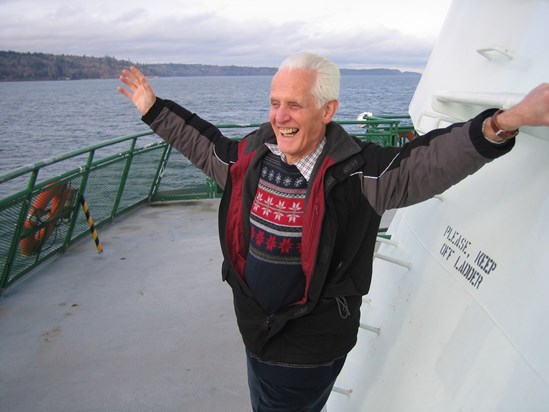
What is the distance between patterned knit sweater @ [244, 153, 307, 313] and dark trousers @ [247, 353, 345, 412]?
0.27 meters

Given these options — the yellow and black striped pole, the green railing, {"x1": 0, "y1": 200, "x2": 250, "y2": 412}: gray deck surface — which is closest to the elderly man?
{"x1": 0, "y1": 200, "x2": 250, "y2": 412}: gray deck surface

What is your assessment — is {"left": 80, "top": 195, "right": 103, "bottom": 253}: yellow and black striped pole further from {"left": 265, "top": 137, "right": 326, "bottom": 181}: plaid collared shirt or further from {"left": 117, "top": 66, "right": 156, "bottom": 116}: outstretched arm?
{"left": 265, "top": 137, "right": 326, "bottom": 181}: plaid collared shirt

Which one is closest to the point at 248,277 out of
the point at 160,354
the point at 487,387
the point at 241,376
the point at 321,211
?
the point at 321,211

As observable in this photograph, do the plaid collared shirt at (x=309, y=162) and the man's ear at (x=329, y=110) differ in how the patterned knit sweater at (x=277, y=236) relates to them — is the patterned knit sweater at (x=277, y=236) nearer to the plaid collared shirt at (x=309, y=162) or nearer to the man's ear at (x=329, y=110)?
the plaid collared shirt at (x=309, y=162)

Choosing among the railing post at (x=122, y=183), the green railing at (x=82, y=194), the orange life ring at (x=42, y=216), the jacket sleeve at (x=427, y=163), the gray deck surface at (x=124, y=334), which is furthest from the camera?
the railing post at (x=122, y=183)

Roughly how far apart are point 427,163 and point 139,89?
4.68ft

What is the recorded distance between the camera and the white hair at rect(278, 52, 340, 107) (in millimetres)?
1843

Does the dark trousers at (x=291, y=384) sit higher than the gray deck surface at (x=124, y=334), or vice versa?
the dark trousers at (x=291, y=384)

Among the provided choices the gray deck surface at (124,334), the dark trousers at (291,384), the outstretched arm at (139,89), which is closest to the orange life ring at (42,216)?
the gray deck surface at (124,334)

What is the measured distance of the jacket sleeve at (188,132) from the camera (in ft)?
7.56

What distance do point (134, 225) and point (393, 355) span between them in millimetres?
5907

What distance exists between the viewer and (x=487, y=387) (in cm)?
157

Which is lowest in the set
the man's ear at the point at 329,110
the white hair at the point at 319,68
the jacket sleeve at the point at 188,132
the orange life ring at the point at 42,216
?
the orange life ring at the point at 42,216

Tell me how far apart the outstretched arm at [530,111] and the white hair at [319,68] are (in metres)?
0.67
